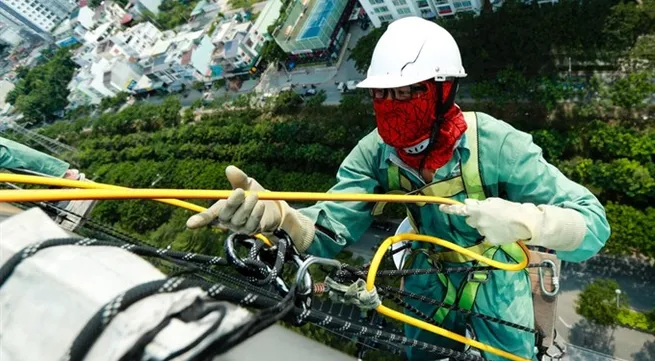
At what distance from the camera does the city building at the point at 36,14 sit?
42.6 metres

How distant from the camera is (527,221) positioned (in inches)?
98.5

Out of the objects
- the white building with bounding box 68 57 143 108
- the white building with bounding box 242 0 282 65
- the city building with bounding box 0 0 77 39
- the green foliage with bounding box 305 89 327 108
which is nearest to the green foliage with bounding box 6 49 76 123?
the white building with bounding box 68 57 143 108

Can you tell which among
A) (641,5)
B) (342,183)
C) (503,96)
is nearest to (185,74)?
(503,96)

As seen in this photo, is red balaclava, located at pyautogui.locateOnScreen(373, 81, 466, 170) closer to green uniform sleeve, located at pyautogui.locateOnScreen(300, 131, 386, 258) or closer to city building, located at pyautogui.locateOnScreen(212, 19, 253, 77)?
green uniform sleeve, located at pyautogui.locateOnScreen(300, 131, 386, 258)

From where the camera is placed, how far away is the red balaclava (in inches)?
110

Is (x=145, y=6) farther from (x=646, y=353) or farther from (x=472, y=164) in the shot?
(x=646, y=353)

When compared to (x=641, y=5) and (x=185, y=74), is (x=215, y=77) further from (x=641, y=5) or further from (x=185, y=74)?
(x=641, y=5)

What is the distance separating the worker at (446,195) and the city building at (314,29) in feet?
61.7

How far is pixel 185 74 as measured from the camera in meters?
27.8

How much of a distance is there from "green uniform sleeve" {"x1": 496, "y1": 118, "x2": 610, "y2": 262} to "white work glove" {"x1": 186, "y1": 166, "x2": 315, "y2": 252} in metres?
1.58

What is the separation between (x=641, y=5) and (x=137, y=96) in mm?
32469

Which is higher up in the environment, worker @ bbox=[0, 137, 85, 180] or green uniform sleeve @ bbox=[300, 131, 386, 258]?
worker @ bbox=[0, 137, 85, 180]

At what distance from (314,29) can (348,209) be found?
19.5m

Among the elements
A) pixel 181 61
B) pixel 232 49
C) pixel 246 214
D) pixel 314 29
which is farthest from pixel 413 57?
pixel 181 61
